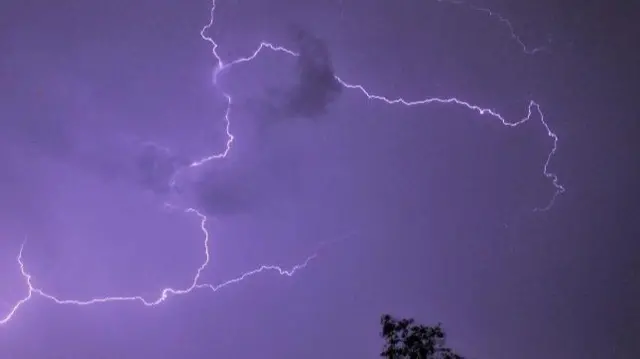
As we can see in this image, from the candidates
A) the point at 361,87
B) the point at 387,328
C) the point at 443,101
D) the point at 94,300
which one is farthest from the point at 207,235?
the point at 387,328

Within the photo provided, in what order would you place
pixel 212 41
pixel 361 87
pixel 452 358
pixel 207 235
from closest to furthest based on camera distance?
pixel 452 358
pixel 212 41
pixel 361 87
pixel 207 235

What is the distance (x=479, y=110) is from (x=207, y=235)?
9.70 metres

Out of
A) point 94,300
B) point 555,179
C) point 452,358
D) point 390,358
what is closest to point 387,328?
point 390,358

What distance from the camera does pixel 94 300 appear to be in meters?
16.8

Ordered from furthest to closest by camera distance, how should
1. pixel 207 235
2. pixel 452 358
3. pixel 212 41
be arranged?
pixel 207 235 < pixel 212 41 < pixel 452 358

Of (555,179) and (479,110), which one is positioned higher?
(479,110)

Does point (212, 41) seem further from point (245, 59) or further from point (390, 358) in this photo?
point (390, 358)

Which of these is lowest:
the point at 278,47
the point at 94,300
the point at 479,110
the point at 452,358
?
the point at 452,358

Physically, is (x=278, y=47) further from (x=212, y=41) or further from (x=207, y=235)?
(x=207, y=235)

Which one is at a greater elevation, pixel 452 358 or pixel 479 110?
pixel 479 110

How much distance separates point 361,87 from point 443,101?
2.60 meters

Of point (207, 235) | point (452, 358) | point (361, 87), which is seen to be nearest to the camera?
point (452, 358)

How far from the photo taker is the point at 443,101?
631 inches

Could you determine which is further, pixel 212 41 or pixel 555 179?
pixel 555 179
